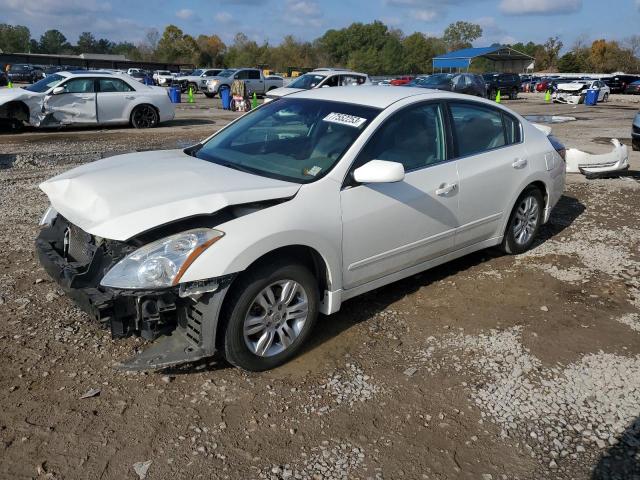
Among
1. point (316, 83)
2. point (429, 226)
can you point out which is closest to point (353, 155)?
point (429, 226)

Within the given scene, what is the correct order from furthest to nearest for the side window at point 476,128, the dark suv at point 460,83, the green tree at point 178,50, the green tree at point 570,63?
1. the green tree at point 178,50
2. the green tree at point 570,63
3. the dark suv at point 460,83
4. the side window at point 476,128

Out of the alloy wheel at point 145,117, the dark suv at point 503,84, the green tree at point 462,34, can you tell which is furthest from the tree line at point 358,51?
the alloy wheel at point 145,117

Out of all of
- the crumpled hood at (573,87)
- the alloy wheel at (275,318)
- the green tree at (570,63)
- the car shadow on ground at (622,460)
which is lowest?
the car shadow on ground at (622,460)

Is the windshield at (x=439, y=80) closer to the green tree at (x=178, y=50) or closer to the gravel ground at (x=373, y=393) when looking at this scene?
the gravel ground at (x=373, y=393)

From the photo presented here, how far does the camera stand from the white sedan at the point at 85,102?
1332 cm

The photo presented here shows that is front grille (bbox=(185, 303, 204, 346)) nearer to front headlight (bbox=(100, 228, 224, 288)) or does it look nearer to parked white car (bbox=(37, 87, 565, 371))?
parked white car (bbox=(37, 87, 565, 371))

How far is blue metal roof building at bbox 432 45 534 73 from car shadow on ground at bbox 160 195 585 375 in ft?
180

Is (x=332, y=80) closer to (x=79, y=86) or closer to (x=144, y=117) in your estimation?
(x=144, y=117)

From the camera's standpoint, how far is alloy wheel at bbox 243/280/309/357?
10.8 feet

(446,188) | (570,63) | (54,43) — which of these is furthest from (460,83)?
(54,43)

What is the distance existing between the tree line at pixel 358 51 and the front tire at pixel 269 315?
7928 cm

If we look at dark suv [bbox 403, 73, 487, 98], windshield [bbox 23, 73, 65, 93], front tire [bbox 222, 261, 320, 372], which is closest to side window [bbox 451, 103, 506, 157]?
front tire [bbox 222, 261, 320, 372]

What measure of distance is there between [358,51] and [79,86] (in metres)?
103

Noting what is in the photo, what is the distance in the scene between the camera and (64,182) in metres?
3.67
